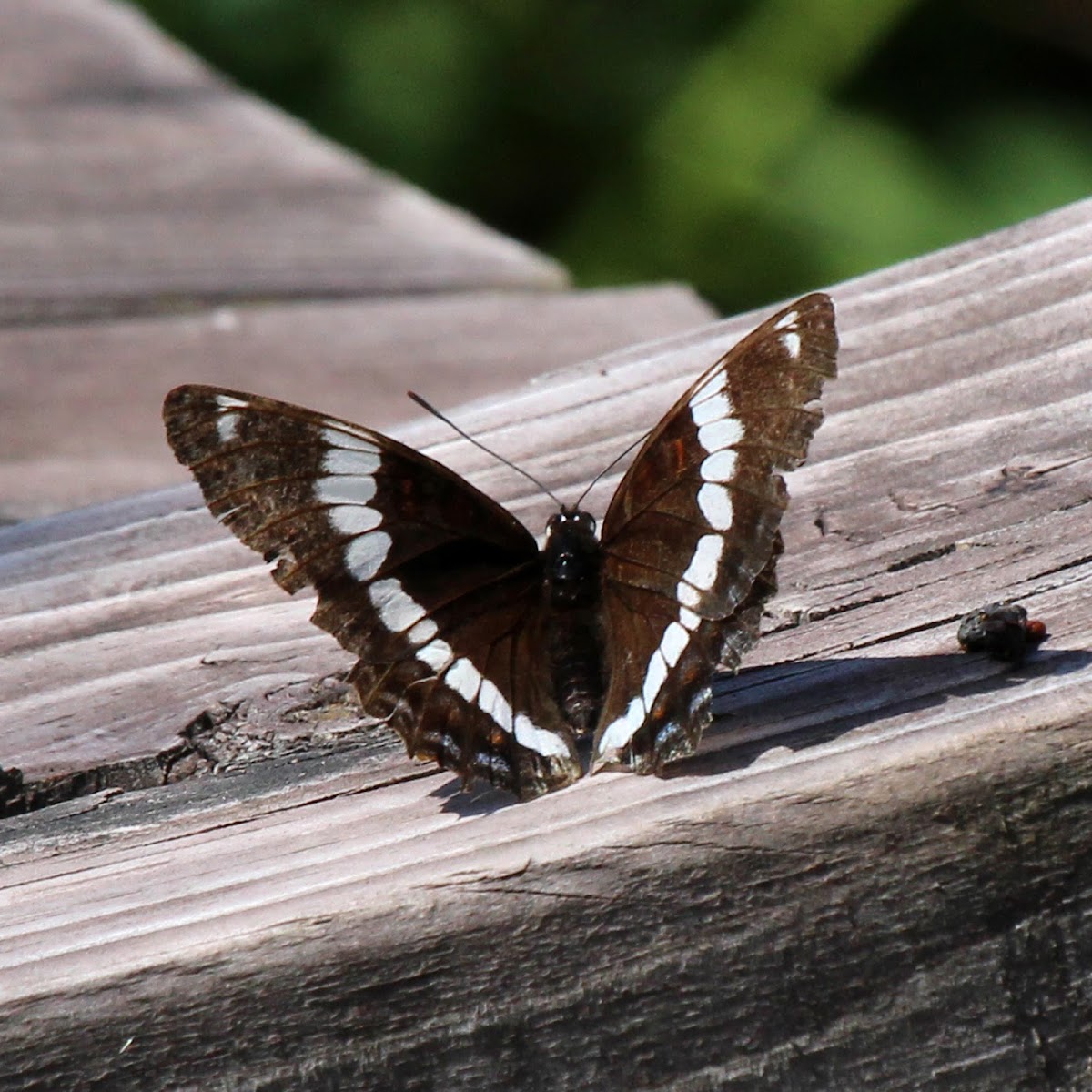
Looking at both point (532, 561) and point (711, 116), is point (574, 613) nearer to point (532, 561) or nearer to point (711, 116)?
point (532, 561)

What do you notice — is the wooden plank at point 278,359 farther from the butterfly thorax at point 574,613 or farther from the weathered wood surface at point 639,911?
the weathered wood surface at point 639,911

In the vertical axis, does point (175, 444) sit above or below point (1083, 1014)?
above

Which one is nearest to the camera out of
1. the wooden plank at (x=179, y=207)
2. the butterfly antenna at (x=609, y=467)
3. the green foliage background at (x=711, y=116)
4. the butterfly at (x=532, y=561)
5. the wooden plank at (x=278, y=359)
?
the butterfly at (x=532, y=561)

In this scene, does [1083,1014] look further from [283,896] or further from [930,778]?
[283,896]

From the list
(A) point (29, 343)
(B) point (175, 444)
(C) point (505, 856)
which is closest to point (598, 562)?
(B) point (175, 444)

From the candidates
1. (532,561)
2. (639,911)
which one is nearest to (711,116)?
(532,561)

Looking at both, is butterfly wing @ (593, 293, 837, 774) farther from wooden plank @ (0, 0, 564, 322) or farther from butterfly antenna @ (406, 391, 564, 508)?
wooden plank @ (0, 0, 564, 322)

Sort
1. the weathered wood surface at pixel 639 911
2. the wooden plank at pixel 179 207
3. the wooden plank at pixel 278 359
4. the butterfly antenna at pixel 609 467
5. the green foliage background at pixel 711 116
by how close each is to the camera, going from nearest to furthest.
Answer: the weathered wood surface at pixel 639 911 < the butterfly antenna at pixel 609 467 < the wooden plank at pixel 278 359 < the wooden plank at pixel 179 207 < the green foliage background at pixel 711 116

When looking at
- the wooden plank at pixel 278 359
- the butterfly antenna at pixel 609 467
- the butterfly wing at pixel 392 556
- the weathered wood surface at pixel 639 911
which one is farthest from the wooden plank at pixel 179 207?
the weathered wood surface at pixel 639 911
